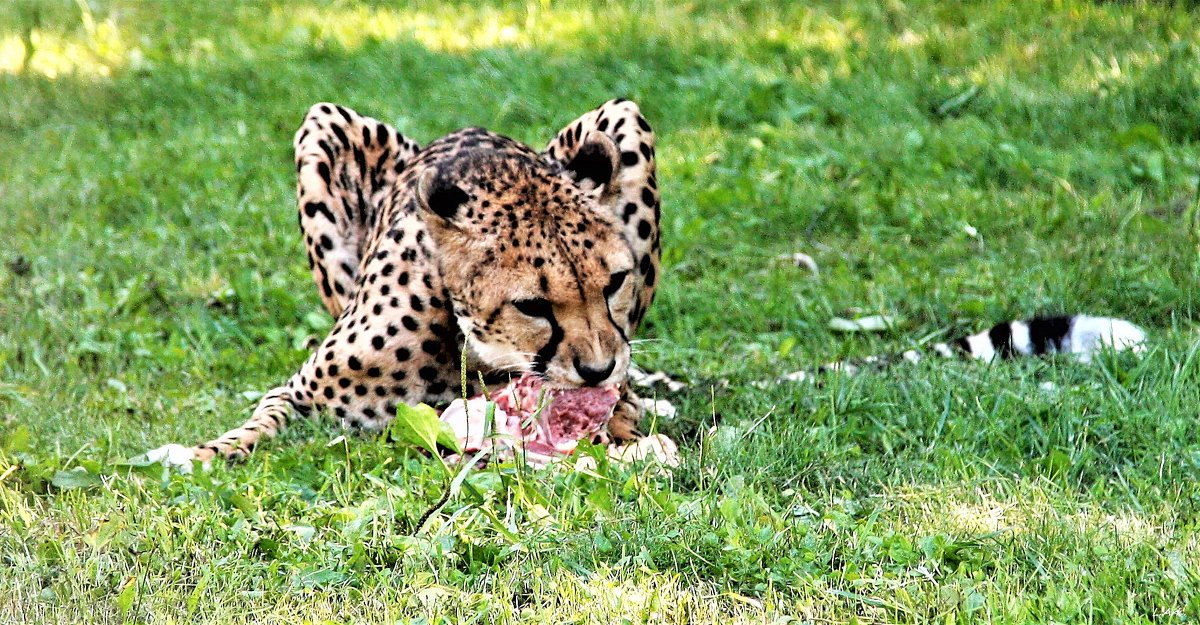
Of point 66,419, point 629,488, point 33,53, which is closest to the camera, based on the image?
point 629,488

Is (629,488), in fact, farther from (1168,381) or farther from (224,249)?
(224,249)

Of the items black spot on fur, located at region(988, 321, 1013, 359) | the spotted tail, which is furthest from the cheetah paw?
black spot on fur, located at region(988, 321, 1013, 359)

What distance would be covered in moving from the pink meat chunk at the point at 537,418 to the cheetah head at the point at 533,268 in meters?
0.07

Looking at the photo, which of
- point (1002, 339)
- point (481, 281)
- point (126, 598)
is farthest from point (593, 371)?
point (1002, 339)

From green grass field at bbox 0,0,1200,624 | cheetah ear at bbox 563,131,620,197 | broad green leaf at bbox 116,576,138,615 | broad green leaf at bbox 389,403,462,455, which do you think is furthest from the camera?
cheetah ear at bbox 563,131,620,197

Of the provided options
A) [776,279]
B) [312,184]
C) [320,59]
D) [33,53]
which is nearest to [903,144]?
[776,279]

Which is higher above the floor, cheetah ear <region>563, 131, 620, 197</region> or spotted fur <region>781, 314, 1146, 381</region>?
cheetah ear <region>563, 131, 620, 197</region>

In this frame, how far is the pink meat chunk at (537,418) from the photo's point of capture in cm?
397

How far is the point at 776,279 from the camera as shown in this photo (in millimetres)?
6043

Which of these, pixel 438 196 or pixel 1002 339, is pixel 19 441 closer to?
pixel 438 196

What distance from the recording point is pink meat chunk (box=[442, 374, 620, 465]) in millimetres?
3969

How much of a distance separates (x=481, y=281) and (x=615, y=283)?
393 millimetres

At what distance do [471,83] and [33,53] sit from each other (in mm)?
2807

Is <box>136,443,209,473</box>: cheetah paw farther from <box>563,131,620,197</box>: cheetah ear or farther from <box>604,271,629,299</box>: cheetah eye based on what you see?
<box>563,131,620,197</box>: cheetah ear
